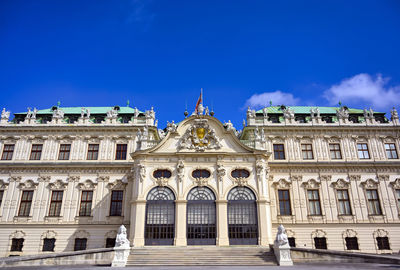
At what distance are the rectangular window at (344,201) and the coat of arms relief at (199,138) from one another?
1470cm

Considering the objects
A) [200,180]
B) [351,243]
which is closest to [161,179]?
[200,180]

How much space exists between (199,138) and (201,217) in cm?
809

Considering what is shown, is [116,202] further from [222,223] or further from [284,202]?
[284,202]

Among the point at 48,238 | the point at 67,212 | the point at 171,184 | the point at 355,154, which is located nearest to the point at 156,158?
the point at 171,184

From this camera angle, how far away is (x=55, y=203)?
108 feet

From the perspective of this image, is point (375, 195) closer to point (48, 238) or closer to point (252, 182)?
point (252, 182)

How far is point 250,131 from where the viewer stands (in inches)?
1421

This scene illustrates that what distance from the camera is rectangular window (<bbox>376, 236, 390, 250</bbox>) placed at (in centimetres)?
3105

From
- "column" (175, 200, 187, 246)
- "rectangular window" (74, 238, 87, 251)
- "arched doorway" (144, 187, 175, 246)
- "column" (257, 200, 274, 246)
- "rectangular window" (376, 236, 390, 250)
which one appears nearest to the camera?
"column" (175, 200, 187, 246)

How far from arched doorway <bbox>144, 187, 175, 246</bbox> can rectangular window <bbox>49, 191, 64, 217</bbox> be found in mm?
11102

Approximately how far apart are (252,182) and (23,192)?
987 inches

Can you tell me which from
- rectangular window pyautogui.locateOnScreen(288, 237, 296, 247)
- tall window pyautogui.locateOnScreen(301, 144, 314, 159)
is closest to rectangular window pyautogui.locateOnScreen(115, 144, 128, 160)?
rectangular window pyautogui.locateOnScreen(288, 237, 296, 247)

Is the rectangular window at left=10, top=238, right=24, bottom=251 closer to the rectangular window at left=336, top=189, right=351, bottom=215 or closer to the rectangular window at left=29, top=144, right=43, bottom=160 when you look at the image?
the rectangular window at left=29, top=144, right=43, bottom=160

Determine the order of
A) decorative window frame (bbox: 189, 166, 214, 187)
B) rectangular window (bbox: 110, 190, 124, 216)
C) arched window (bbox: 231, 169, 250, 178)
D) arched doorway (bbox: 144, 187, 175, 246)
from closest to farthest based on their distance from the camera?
arched doorway (bbox: 144, 187, 175, 246) < decorative window frame (bbox: 189, 166, 214, 187) < arched window (bbox: 231, 169, 250, 178) < rectangular window (bbox: 110, 190, 124, 216)
